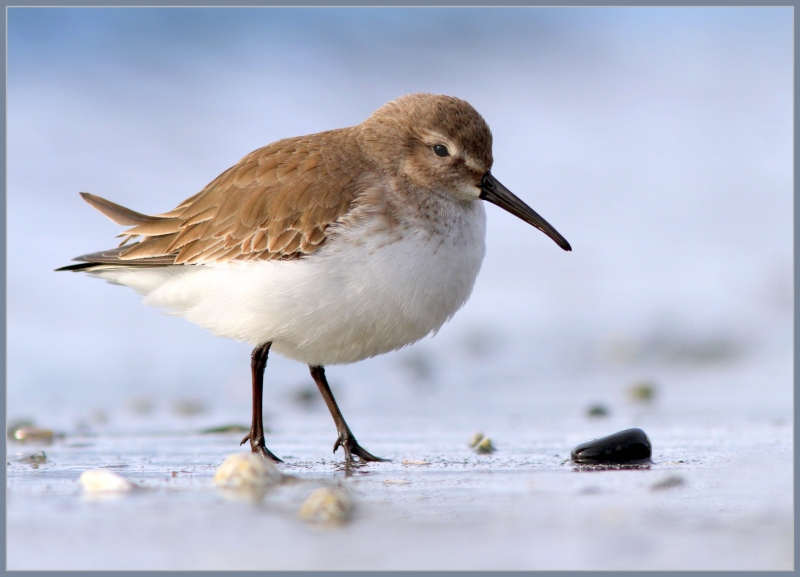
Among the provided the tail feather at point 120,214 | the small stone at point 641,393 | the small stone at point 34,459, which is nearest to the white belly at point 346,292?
the tail feather at point 120,214

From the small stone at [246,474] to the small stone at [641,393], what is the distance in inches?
141

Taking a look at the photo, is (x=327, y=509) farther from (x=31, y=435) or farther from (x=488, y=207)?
(x=488, y=207)

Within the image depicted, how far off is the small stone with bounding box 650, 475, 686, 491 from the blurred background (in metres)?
2.14

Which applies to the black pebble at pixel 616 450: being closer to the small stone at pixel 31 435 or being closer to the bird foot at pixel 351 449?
the bird foot at pixel 351 449

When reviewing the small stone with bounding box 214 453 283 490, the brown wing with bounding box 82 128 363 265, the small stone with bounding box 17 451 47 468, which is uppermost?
the brown wing with bounding box 82 128 363 265

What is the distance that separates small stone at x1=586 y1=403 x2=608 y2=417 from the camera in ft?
21.4

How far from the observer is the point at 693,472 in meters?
4.56

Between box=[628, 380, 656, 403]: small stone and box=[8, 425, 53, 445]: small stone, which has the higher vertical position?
box=[628, 380, 656, 403]: small stone

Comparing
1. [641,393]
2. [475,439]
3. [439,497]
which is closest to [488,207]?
[641,393]

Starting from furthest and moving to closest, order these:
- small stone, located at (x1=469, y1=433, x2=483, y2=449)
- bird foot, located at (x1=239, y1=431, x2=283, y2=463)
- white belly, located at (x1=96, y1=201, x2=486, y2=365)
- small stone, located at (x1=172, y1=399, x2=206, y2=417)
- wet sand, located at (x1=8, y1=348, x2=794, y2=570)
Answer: small stone, located at (x1=172, y1=399, x2=206, y2=417), small stone, located at (x1=469, y1=433, x2=483, y2=449), bird foot, located at (x1=239, y1=431, x2=283, y2=463), white belly, located at (x1=96, y1=201, x2=486, y2=365), wet sand, located at (x1=8, y1=348, x2=794, y2=570)

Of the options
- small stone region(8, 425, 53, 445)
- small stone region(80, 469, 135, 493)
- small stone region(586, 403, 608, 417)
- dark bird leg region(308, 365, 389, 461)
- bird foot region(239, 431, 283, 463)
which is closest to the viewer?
Answer: small stone region(80, 469, 135, 493)

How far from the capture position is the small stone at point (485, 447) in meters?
5.38

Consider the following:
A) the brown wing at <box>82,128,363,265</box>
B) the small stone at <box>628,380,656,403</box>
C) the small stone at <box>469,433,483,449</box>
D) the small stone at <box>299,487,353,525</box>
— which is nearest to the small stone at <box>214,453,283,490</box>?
the small stone at <box>299,487,353,525</box>

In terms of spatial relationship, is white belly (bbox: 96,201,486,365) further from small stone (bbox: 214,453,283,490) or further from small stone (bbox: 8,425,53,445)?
small stone (bbox: 8,425,53,445)
